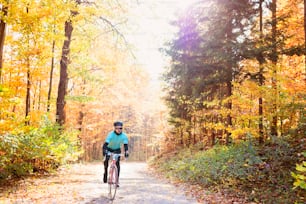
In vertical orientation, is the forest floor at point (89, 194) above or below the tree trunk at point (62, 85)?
below

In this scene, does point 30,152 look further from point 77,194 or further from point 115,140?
point 115,140

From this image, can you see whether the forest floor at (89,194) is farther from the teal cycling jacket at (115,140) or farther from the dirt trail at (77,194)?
the teal cycling jacket at (115,140)

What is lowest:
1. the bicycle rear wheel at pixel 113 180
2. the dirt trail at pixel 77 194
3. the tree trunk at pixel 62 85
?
the dirt trail at pixel 77 194

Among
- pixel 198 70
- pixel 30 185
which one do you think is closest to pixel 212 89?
pixel 198 70

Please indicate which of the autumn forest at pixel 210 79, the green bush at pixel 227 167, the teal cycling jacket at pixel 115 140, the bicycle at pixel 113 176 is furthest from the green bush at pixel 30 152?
the green bush at pixel 227 167

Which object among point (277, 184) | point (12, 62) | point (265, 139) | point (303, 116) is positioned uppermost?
point (12, 62)

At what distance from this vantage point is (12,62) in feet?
48.9

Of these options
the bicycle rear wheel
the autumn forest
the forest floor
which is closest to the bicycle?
the bicycle rear wheel

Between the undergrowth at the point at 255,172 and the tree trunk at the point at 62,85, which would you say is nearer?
the undergrowth at the point at 255,172

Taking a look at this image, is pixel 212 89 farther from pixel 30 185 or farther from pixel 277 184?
pixel 30 185

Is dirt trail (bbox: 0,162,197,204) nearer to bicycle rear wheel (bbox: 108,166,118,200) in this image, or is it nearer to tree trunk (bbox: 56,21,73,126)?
bicycle rear wheel (bbox: 108,166,118,200)

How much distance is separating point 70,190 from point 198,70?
7920 mm

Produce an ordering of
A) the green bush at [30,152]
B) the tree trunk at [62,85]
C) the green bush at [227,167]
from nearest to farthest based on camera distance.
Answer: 1. the green bush at [227,167]
2. the green bush at [30,152]
3. the tree trunk at [62,85]

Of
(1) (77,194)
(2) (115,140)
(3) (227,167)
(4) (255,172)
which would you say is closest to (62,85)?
(2) (115,140)
